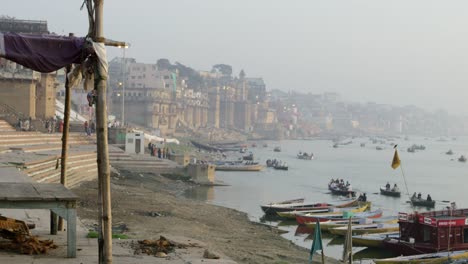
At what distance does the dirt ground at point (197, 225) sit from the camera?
51.3 ft

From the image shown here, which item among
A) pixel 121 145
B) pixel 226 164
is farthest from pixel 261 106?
pixel 121 145

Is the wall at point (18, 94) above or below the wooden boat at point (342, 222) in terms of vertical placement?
above

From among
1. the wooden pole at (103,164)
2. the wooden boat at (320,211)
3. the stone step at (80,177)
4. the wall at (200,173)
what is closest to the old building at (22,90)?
the wall at (200,173)

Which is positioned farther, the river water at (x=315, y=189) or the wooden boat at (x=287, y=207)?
the wooden boat at (x=287, y=207)

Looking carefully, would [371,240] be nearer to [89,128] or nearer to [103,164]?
[103,164]

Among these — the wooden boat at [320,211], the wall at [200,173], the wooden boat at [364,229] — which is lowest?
the wooden boat at [320,211]

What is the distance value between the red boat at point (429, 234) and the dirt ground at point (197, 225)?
11.3 feet

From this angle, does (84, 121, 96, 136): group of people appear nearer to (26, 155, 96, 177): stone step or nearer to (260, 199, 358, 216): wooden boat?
(26, 155, 96, 177): stone step

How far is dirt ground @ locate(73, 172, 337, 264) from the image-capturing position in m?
15.6

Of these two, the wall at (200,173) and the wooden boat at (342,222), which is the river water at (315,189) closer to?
the wooden boat at (342,222)

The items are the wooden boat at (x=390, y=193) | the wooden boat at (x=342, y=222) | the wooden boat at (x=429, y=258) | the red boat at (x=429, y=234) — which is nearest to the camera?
the wooden boat at (x=429, y=258)

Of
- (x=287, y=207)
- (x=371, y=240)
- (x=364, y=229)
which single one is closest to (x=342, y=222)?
(x=364, y=229)

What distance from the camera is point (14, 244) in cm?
839

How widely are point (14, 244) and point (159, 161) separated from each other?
3213 cm
